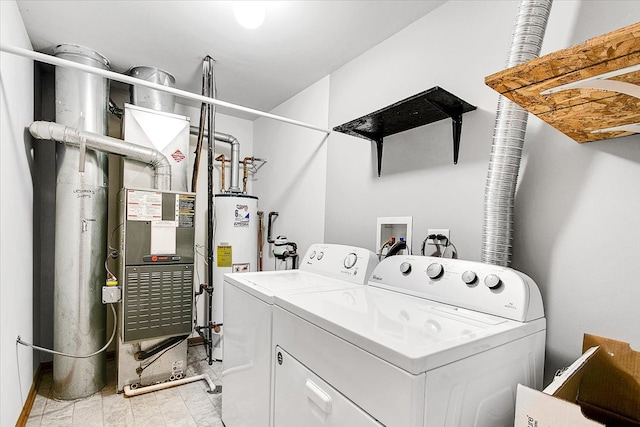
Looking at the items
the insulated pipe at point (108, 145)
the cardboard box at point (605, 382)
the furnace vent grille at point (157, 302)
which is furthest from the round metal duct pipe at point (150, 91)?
the cardboard box at point (605, 382)

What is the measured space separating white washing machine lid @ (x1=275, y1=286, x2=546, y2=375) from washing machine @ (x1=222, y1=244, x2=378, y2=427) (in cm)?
20

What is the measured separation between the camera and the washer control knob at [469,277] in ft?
3.97

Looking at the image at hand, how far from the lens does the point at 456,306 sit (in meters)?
1.22

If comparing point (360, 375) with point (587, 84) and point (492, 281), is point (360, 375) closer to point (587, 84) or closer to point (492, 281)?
point (492, 281)

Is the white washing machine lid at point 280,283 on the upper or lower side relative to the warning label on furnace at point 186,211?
lower

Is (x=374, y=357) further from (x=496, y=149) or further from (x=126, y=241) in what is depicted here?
(x=126, y=241)

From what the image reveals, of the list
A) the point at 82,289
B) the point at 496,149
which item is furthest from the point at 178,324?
the point at 496,149

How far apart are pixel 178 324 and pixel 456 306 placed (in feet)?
6.88

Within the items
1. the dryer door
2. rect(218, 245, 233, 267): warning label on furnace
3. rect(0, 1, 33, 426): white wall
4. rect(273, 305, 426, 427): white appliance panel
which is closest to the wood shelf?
rect(273, 305, 426, 427): white appliance panel

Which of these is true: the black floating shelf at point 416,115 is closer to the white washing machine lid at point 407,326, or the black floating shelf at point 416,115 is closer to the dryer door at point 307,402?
the white washing machine lid at point 407,326

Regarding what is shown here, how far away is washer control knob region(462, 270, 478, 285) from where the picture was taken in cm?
121

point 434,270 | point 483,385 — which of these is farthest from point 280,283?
point 483,385

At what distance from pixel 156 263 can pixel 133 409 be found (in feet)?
3.27

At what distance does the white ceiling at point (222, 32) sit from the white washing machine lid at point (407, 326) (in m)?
1.65
